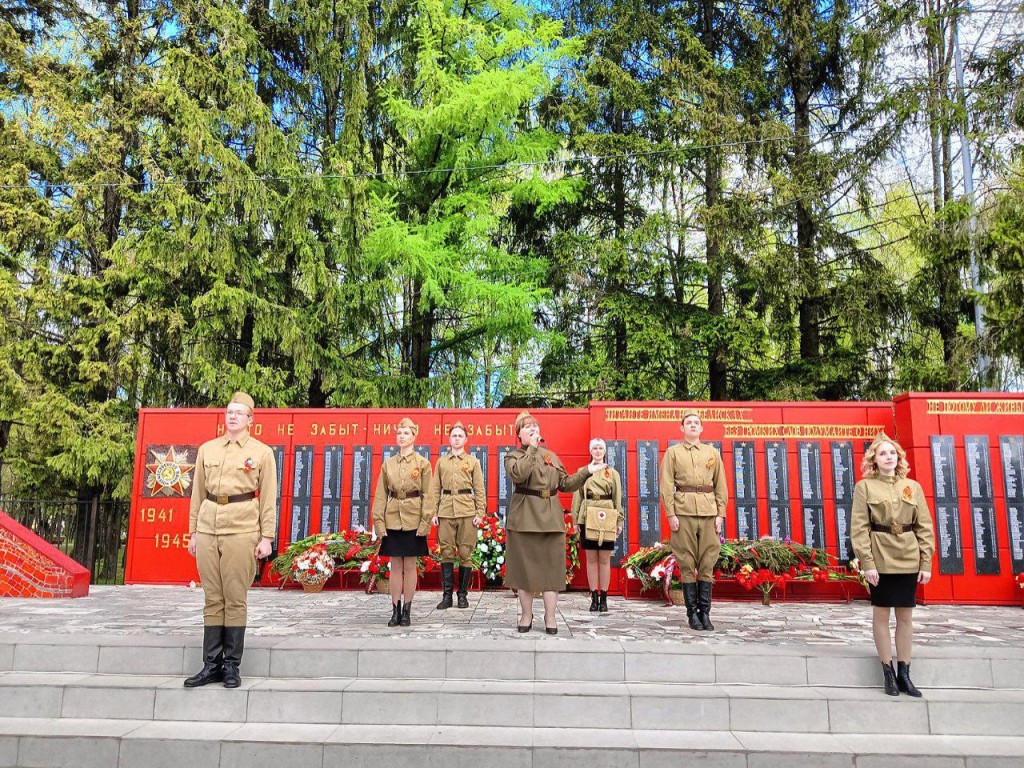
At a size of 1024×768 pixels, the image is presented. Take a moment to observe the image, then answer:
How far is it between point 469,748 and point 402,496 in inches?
104

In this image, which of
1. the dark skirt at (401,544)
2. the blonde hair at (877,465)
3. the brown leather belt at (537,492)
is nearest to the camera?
the blonde hair at (877,465)

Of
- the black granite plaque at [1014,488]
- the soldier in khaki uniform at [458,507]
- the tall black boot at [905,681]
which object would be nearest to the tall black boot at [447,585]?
the soldier in khaki uniform at [458,507]

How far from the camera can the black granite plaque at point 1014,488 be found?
902 centimetres

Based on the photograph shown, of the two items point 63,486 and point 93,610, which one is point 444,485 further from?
point 63,486

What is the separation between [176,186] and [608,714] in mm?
12806

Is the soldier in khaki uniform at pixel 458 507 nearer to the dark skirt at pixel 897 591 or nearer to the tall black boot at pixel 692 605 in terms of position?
the tall black boot at pixel 692 605

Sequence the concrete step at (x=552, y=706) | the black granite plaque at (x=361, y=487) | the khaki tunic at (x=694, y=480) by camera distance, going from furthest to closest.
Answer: the black granite plaque at (x=361, y=487)
the khaki tunic at (x=694, y=480)
the concrete step at (x=552, y=706)

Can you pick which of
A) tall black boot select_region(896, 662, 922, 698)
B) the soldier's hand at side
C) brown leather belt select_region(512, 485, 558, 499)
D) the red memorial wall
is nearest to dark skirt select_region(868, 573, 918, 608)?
tall black boot select_region(896, 662, 922, 698)

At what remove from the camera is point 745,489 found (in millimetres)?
9953

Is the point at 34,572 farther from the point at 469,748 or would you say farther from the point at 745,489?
the point at 745,489

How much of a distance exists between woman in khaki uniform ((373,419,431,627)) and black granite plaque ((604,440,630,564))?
12.5ft

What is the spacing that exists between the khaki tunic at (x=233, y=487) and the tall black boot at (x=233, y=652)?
674 mm

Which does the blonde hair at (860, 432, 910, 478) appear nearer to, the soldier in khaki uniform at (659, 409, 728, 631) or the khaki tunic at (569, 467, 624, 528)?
the soldier in khaki uniform at (659, 409, 728, 631)

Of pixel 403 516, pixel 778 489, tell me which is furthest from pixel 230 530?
pixel 778 489
